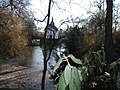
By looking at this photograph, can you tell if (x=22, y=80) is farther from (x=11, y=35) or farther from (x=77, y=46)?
(x=11, y=35)

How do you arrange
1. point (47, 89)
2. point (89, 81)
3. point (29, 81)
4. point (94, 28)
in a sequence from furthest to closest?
point (94, 28)
point (29, 81)
point (47, 89)
point (89, 81)

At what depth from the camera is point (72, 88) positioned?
1.10 m

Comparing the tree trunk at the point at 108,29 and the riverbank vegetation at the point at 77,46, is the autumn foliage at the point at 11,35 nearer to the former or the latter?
the riverbank vegetation at the point at 77,46

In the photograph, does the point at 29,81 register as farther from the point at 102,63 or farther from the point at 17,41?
the point at 102,63

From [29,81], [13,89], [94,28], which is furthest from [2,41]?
[94,28]

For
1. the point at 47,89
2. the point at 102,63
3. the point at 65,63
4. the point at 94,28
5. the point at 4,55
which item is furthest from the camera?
the point at 94,28

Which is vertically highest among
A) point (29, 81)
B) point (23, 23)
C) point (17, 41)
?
point (23, 23)

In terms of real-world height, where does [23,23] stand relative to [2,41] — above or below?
above

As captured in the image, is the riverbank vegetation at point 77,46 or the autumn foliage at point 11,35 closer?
the riverbank vegetation at point 77,46

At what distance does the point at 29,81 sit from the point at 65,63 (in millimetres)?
16495

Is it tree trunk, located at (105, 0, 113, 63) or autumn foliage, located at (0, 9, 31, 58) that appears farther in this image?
autumn foliage, located at (0, 9, 31, 58)

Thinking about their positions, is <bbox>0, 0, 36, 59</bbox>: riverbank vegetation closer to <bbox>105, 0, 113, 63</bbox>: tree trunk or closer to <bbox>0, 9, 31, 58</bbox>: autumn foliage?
<bbox>0, 9, 31, 58</bbox>: autumn foliage

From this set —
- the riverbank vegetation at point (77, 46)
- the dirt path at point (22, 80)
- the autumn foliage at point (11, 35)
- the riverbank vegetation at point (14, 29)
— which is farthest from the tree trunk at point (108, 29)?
the autumn foliage at point (11, 35)

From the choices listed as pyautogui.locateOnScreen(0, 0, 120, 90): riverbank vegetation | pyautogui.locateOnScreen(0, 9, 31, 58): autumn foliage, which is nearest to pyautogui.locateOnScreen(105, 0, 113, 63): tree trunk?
pyautogui.locateOnScreen(0, 0, 120, 90): riverbank vegetation
